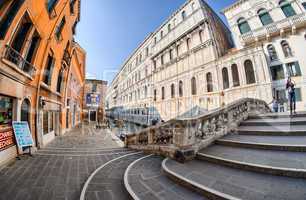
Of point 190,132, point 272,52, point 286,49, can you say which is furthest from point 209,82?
point 190,132

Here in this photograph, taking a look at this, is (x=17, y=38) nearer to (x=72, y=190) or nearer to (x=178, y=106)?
(x=72, y=190)

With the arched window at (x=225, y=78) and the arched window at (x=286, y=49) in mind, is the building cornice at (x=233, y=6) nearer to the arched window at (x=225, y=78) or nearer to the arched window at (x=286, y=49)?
the arched window at (x=286, y=49)

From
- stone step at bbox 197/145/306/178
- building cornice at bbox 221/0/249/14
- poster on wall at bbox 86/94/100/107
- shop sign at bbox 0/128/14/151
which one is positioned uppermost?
building cornice at bbox 221/0/249/14

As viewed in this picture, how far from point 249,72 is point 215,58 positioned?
420 cm

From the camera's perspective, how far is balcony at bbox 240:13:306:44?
12.8 m

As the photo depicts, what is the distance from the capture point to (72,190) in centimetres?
289

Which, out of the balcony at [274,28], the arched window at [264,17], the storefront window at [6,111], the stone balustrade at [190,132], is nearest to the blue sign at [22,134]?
the storefront window at [6,111]

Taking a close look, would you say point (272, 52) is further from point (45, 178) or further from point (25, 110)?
point (25, 110)

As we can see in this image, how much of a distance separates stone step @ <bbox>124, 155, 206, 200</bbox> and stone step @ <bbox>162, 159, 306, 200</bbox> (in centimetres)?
15

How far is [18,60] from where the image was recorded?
210 inches

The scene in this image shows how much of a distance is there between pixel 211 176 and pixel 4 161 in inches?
256

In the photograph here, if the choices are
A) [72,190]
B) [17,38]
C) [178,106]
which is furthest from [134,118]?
[72,190]

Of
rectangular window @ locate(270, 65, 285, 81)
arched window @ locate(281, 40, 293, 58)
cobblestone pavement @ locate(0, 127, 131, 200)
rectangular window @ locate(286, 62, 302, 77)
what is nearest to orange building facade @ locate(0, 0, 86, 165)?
cobblestone pavement @ locate(0, 127, 131, 200)

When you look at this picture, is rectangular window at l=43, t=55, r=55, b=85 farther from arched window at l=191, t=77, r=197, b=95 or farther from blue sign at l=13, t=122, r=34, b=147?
arched window at l=191, t=77, r=197, b=95
